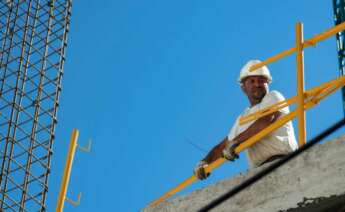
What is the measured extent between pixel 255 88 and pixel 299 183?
7.01 ft

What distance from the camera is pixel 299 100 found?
4.69m

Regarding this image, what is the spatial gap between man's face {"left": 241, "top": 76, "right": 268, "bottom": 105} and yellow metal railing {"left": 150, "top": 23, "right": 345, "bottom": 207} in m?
0.87

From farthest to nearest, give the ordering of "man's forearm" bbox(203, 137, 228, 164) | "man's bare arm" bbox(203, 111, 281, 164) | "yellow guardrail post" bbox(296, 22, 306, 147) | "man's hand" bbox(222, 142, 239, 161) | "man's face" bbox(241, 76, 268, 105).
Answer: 1. "man's face" bbox(241, 76, 268, 105)
2. "man's forearm" bbox(203, 137, 228, 164)
3. "man's bare arm" bbox(203, 111, 281, 164)
4. "man's hand" bbox(222, 142, 239, 161)
5. "yellow guardrail post" bbox(296, 22, 306, 147)

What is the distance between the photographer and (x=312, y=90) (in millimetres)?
4688

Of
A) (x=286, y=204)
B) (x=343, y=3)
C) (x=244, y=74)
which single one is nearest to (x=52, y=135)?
(x=244, y=74)

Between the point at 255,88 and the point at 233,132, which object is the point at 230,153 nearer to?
the point at 233,132

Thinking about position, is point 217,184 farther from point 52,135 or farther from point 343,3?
point 343,3

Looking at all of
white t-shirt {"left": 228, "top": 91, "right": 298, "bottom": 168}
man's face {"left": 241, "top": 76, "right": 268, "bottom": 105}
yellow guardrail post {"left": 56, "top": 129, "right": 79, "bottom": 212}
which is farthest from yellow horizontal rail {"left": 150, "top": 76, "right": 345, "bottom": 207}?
man's face {"left": 241, "top": 76, "right": 268, "bottom": 105}

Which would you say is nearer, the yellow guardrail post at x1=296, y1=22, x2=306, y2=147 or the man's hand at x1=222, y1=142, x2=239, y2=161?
the yellow guardrail post at x1=296, y1=22, x2=306, y2=147

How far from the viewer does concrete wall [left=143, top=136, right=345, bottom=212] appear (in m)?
3.96

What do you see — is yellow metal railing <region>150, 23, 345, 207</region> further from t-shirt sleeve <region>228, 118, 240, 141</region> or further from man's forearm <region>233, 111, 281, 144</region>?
t-shirt sleeve <region>228, 118, 240, 141</region>

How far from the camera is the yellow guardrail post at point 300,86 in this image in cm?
457

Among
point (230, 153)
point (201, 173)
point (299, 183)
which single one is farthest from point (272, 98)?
point (299, 183)

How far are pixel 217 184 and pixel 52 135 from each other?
10546mm
